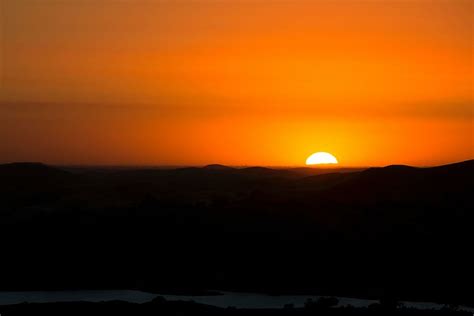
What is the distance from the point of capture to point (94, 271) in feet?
165

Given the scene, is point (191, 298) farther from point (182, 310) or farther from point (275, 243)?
point (275, 243)

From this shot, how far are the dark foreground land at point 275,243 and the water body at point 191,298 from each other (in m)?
1.58

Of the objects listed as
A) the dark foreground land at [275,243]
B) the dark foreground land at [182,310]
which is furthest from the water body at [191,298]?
the dark foreground land at [182,310]

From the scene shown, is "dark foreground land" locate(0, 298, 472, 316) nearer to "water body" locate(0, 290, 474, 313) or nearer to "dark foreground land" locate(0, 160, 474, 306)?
"water body" locate(0, 290, 474, 313)

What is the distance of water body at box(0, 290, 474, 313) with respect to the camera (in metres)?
41.0

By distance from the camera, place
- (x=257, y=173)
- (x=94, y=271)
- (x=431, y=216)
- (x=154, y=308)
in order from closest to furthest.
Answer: (x=154, y=308) → (x=94, y=271) → (x=431, y=216) → (x=257, y=173)

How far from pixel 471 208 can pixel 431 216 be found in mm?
2577

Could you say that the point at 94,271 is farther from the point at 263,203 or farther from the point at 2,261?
the point at 263,203

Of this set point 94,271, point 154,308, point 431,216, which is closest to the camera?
point 154,308

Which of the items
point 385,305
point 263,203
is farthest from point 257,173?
point 385,305

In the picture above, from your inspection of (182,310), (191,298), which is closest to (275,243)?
(191,298)

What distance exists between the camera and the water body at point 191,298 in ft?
135

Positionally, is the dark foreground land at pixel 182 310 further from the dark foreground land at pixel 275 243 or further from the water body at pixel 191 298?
the dark foreground land at pixel 275 243

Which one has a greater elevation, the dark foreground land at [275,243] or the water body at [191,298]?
the dark foreground land at [275,243]
